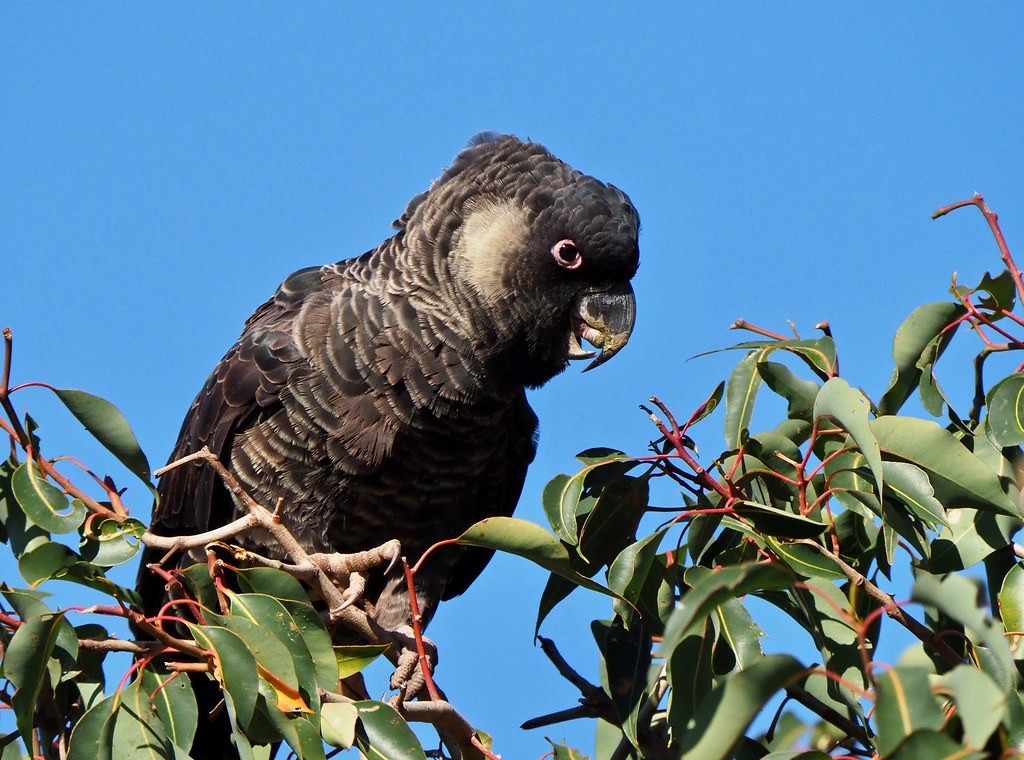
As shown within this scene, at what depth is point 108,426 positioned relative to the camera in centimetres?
300

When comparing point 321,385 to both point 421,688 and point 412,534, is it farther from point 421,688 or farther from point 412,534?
point 421,688

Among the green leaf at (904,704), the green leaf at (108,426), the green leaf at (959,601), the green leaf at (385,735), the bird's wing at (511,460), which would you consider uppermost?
the bird's wing at (511,460)

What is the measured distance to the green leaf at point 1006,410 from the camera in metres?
2.55

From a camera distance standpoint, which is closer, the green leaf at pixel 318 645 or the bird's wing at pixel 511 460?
the green leaf at pixel 318 645

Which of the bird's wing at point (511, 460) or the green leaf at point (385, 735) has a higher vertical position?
the bird's wing at point (511, 460)

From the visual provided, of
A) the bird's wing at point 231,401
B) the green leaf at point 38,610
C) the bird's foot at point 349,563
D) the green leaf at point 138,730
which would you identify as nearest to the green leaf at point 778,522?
the bird's foot at point 349,563

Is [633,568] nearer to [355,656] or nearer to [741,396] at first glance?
[741,396]

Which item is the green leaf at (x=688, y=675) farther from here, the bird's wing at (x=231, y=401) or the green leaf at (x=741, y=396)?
the bird's wing at (x=231, y=401)

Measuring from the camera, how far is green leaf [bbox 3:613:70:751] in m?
2.49

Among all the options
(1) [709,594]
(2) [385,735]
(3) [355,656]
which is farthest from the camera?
(3) [355,656]

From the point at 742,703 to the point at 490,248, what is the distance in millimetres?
2777

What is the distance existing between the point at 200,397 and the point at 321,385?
71 cm

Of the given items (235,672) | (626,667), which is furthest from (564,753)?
(235,672)

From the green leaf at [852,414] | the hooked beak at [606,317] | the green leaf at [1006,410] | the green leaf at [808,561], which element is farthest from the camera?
the hooked beak at [606,317]
